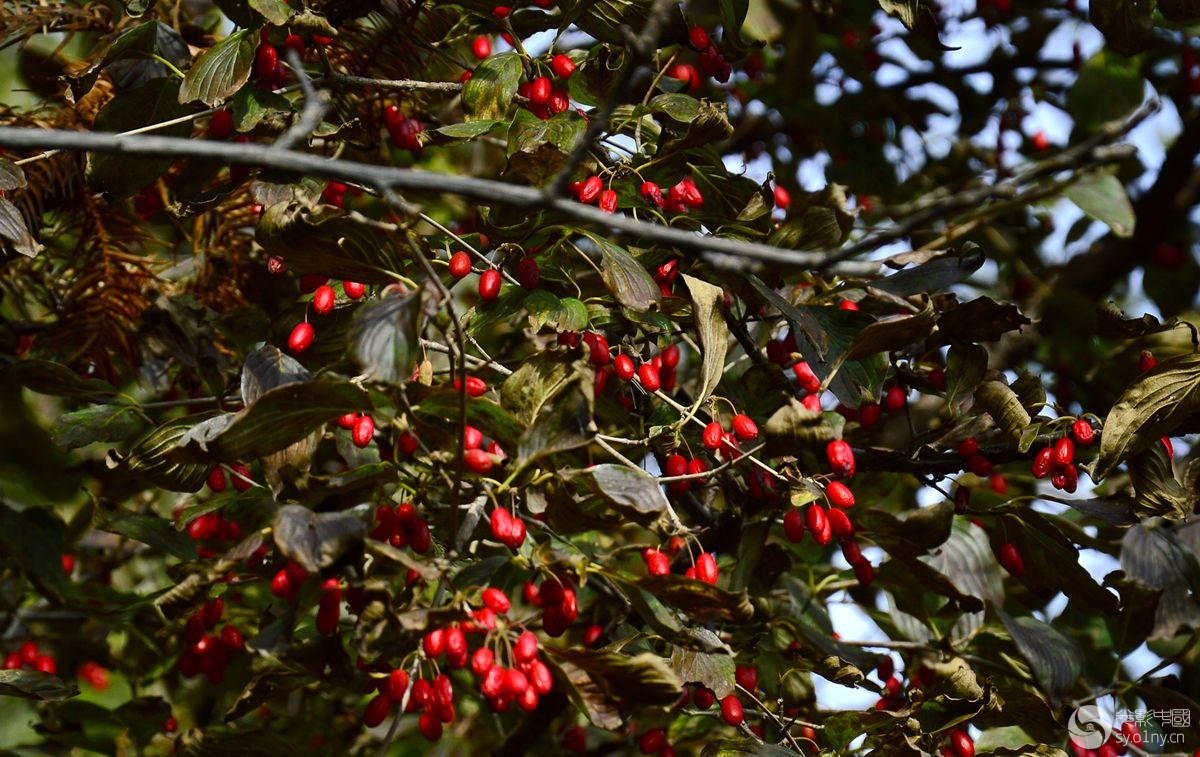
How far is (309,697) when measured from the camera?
329 centimetres

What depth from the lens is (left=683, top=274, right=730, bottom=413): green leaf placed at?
2.00 metres

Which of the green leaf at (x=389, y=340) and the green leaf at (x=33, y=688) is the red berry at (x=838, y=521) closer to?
the green leaf at (x=389, y=340)

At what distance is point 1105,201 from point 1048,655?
1.94m

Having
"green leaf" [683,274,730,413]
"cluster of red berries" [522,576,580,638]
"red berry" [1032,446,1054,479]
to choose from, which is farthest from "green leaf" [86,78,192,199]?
"red berry" [1032,446,1054,479]

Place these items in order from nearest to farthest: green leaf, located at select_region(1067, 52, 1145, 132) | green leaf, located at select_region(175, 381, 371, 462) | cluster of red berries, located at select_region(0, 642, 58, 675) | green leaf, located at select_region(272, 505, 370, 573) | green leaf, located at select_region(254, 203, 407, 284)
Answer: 1. green leaf, located at select_region(272, 505, 370, 573)
2. green leaf, located at select_region(175, 381, 371, 462)
3. green leaf, located at select_region(254, 203, 407, 284)
4. cluster of red berries, located at select_region(0, 642, 58, 675)
5. green leaf, located at select_region(1067, 52, 1145, 132)

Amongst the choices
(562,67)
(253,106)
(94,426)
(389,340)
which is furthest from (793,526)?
(94,426)

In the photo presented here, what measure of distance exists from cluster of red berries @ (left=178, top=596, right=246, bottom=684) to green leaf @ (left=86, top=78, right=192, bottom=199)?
2.86ft

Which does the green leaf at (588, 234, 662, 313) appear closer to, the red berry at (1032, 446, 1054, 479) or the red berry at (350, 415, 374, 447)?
the red berry at (350, 415, 374, 447)

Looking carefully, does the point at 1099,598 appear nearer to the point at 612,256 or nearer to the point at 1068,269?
the point at 612,256

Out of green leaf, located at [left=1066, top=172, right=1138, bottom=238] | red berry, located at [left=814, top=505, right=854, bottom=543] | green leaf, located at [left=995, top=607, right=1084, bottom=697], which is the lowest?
green leaf, located at [left=995, top=607, right=1084, bottom=697]

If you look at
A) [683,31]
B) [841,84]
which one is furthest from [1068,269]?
[683,31]

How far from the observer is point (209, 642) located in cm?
260

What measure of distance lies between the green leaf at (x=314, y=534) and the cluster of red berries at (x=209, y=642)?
2.62ft

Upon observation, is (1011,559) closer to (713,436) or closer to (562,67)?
(713,436)
